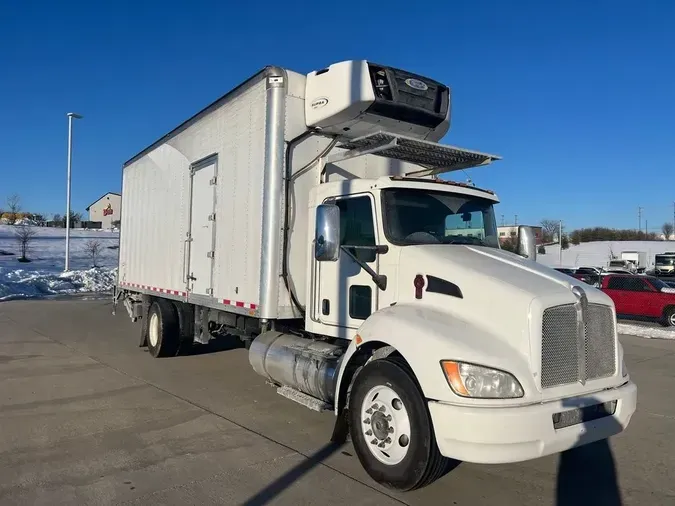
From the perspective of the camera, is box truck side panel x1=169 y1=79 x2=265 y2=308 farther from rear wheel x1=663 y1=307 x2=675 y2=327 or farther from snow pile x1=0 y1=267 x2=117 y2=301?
rear wheel x1=663 y1=307 x2=675 y2=327

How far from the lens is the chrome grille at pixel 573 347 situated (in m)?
4.03

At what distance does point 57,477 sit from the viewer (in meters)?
4.61

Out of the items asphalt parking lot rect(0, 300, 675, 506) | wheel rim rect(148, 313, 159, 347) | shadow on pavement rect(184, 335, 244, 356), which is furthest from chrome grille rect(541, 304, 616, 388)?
shadow on pavement rect(184, 335, 244, 356)

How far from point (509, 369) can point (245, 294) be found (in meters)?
3.95

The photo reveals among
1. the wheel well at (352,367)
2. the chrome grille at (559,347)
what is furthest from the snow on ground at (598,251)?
the chrome grille at (559,347)

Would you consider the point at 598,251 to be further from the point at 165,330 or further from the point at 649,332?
the point at 165,330

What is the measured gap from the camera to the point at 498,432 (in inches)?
146

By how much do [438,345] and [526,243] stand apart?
2798mm

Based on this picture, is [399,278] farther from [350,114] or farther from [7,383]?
[7,383]

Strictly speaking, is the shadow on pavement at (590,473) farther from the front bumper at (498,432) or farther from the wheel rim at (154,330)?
the wheel rim at (154,330)

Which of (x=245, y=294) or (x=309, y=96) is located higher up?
(x=309, y=96)

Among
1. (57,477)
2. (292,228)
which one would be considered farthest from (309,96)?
(57,477)

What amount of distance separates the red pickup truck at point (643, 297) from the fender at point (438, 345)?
16.6 meters

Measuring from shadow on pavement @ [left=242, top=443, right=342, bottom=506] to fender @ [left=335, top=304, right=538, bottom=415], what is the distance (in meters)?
1.27
